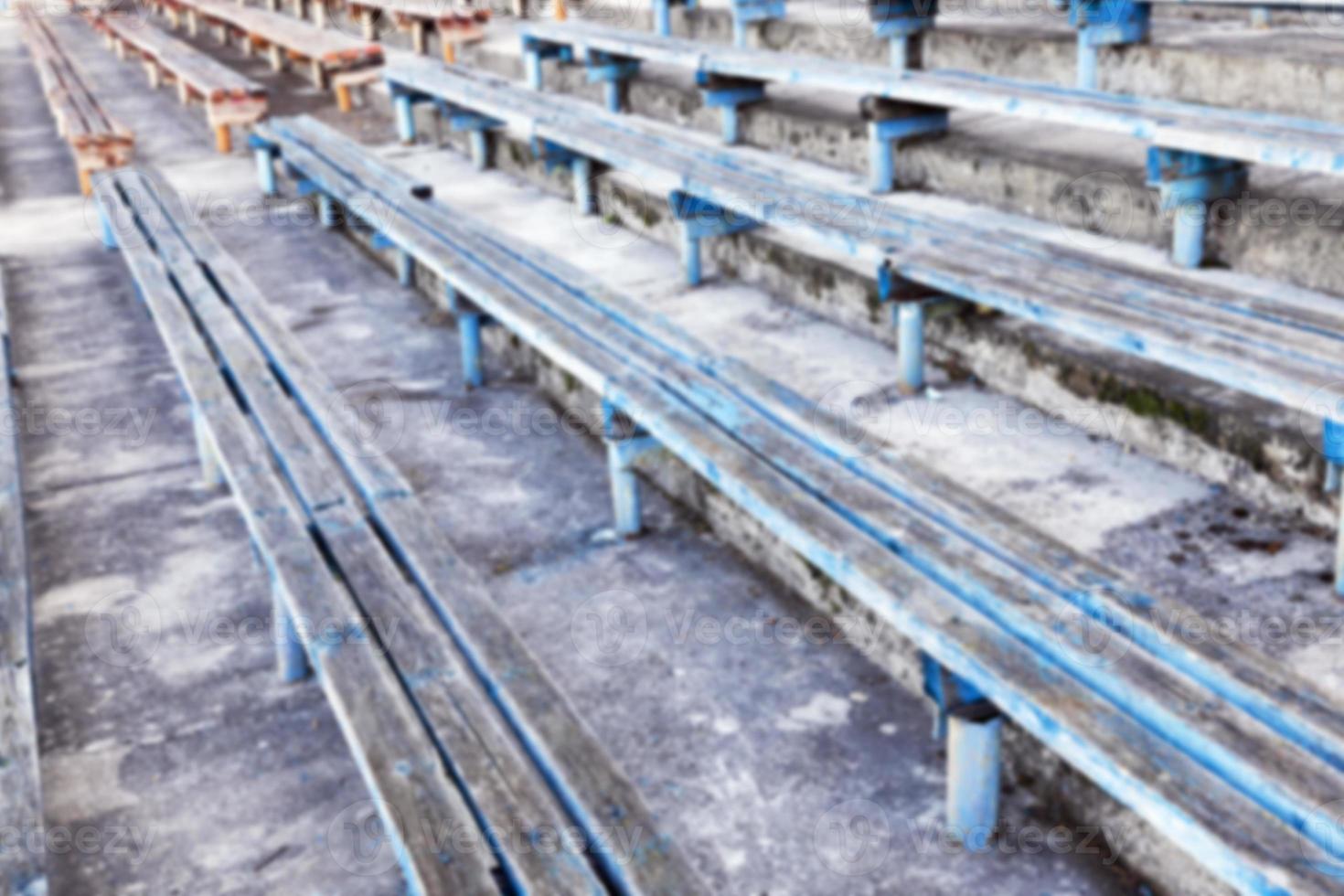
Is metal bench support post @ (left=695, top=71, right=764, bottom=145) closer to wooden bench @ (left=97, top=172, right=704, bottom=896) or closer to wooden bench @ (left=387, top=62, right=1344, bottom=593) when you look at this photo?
wooden bench @ (left=387, top=62, right=1344, bottom=593)

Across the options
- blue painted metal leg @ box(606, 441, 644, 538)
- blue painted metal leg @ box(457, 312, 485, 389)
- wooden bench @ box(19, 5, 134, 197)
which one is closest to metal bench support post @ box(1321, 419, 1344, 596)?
blue painted metal leg @ box(606, 441, 644, 538)

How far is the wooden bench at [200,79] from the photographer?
32.4 feet

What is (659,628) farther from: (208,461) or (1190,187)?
(1190,187)

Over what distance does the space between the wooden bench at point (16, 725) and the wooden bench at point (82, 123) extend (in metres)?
5.56

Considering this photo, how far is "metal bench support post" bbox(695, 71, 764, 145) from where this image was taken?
6.31 meters

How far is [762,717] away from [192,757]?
1.31 metres

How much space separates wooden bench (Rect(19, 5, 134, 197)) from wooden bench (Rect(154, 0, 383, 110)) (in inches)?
62.4

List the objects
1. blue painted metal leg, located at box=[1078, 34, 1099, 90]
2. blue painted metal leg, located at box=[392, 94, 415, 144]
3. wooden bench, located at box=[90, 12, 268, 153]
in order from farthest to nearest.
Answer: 1. wooden bench, located at box=[90, 12, 268, 153]
2. blue painted metal leg, located at box=[392, 94, 415, 144]
3. blue painted metal leg, located at box=[1078, 34, 1099, 90]

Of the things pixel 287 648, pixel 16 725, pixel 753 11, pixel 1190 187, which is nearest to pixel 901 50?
pixel 753 11

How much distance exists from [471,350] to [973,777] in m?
3.05

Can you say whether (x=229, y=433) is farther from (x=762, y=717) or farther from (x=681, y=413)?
(x=762, y=717)

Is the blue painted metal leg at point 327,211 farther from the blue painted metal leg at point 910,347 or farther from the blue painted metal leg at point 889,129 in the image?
the blue painted metal leg at point 910,347

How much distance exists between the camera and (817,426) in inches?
134

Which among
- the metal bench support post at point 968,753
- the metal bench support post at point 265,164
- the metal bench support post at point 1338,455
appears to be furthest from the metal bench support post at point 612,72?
the metal bench support post at point 968,753
